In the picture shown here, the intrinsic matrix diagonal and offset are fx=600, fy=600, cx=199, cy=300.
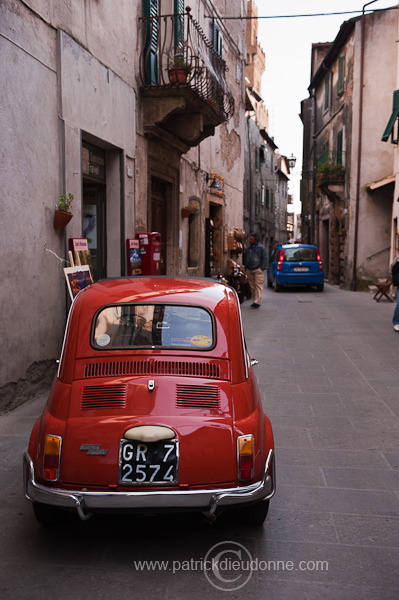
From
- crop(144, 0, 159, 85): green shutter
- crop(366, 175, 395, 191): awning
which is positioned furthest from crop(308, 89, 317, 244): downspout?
crop(144, 0, 159, 85): green shutter

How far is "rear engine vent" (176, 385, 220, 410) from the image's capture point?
339 centimetres

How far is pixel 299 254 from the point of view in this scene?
2212 centimetres

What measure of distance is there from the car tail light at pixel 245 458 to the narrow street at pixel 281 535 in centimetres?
46

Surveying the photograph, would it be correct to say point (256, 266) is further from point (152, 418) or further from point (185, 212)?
point (152, 418)

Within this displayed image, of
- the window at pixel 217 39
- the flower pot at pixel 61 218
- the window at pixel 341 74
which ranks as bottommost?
the flower pot at pixel 61 218

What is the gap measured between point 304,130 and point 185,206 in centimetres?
2635

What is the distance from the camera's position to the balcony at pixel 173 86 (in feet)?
35.8

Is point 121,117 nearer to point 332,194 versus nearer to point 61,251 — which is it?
point 61,251

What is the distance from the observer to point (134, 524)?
365cm

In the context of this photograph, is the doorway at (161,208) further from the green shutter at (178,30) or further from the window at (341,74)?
the window at (341,74)

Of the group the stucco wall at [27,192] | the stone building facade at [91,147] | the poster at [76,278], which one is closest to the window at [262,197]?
the stone building facade at [91,147]

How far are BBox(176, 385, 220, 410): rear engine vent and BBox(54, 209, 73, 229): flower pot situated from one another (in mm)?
4359

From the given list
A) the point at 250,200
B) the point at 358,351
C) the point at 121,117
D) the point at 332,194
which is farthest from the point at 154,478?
the point at 250,200

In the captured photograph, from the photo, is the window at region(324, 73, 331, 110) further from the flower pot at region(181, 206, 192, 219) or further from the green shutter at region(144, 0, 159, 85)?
the green shutter at region(144, 0, 159, 85)
